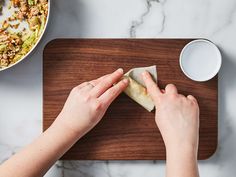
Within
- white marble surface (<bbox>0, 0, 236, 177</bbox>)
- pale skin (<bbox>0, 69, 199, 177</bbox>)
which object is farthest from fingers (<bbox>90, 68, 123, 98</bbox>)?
white marble surface (<bbox>0, 0, 236, 177</bbox>)

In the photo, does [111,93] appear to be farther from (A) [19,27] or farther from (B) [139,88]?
(A) [19,27]

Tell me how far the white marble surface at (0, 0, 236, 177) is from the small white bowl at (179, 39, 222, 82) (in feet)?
0.17

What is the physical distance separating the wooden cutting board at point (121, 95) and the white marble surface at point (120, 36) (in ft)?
0.10

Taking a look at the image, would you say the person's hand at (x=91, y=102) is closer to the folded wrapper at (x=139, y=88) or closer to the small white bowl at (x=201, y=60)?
the folded wrapper at (x=139, y=88)

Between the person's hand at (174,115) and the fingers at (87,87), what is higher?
the fingers at (87,87)

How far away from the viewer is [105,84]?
943mm

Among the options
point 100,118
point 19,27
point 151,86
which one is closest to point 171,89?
point 151,86

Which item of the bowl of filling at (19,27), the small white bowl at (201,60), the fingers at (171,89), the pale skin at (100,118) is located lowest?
the pale skin at (100,118)

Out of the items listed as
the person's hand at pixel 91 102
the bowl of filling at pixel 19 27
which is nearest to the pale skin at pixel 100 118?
the person's hand at pixel 91 102

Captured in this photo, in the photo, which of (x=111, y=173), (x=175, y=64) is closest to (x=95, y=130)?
(x=111, y=173)

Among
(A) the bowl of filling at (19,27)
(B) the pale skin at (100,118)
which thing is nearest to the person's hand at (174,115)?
(B) the pale skin at (100,118)

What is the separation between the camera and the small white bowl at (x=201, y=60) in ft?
3.13

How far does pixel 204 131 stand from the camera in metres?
0.99

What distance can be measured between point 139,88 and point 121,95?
0.16 ft
